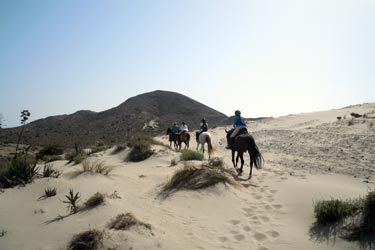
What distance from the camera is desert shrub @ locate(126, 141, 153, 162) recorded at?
17.0 m

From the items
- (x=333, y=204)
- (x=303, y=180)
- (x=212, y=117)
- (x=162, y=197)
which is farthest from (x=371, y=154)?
(x=212, y=117)

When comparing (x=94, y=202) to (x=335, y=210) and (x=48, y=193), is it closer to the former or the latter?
(x=48, y=193)

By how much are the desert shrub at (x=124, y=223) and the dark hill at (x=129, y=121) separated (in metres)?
39.6

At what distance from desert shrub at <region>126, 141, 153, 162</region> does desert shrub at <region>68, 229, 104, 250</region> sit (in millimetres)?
11625

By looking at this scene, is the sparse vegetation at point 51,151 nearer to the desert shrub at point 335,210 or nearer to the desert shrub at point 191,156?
the desert shrub at point 191,156

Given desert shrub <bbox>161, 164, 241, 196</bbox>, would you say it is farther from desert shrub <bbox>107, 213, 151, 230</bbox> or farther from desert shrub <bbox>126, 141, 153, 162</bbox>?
A: desert shrub <bbox>126, 141, 153, 162</bbox>

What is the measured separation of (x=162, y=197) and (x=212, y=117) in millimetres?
62458

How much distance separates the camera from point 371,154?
1325 cm

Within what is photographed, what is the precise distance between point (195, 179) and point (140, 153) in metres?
8.57

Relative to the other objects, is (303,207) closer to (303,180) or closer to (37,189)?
(303,180)

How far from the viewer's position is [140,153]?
1723 cm

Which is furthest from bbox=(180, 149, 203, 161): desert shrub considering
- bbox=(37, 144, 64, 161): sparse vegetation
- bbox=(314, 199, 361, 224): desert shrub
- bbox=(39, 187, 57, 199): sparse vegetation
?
bbox=(37, 144, 64, 161): sparse vegetation

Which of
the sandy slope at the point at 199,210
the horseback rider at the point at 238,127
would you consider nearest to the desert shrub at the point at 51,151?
the sandy slope at the point at 199,210

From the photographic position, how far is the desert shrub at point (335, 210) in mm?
5824
